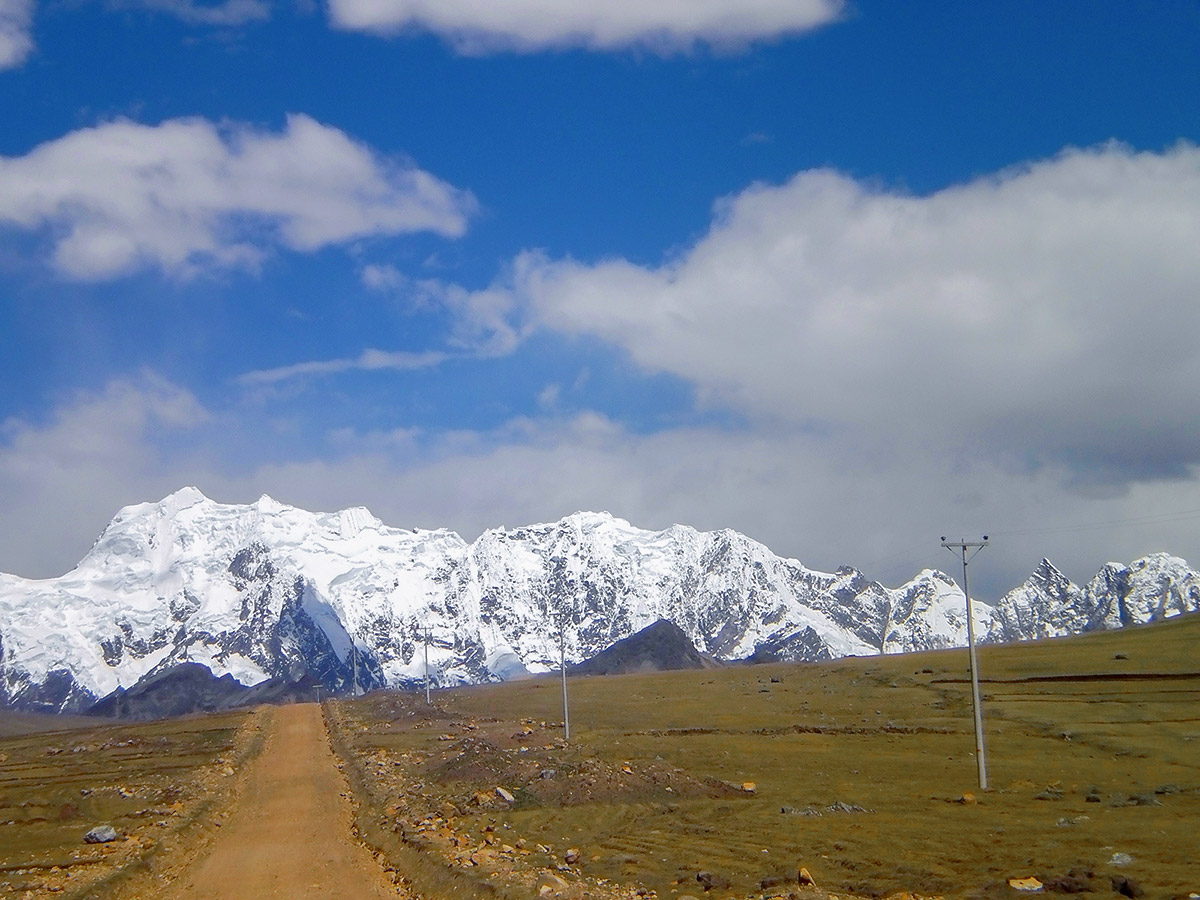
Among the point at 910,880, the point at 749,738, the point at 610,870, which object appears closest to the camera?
the point at 910,880

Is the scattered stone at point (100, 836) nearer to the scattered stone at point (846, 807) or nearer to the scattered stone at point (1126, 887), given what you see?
the scattered stone at point (846, 807)

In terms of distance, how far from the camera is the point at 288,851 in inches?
945

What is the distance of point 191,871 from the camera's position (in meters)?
22.6

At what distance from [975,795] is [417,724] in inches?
1692

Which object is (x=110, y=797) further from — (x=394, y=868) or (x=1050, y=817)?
(x=1050, y=817)

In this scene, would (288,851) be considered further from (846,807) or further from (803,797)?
(803,797)

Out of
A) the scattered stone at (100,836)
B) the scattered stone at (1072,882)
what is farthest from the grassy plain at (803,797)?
the scattered stone at (100,836)

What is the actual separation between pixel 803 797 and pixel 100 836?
66.0 ft


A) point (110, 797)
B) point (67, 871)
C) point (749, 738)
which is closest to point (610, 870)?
point (67, 871)

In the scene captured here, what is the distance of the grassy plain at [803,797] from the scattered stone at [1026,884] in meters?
0.22

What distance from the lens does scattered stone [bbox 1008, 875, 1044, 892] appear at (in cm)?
1781

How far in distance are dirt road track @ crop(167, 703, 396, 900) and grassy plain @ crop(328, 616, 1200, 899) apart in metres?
0.97

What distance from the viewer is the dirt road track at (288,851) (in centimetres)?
1992

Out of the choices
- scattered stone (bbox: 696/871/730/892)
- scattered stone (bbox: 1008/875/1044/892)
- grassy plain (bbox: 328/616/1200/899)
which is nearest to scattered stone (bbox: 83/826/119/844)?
grassy plain (bbox: 328/616/1200/899)
